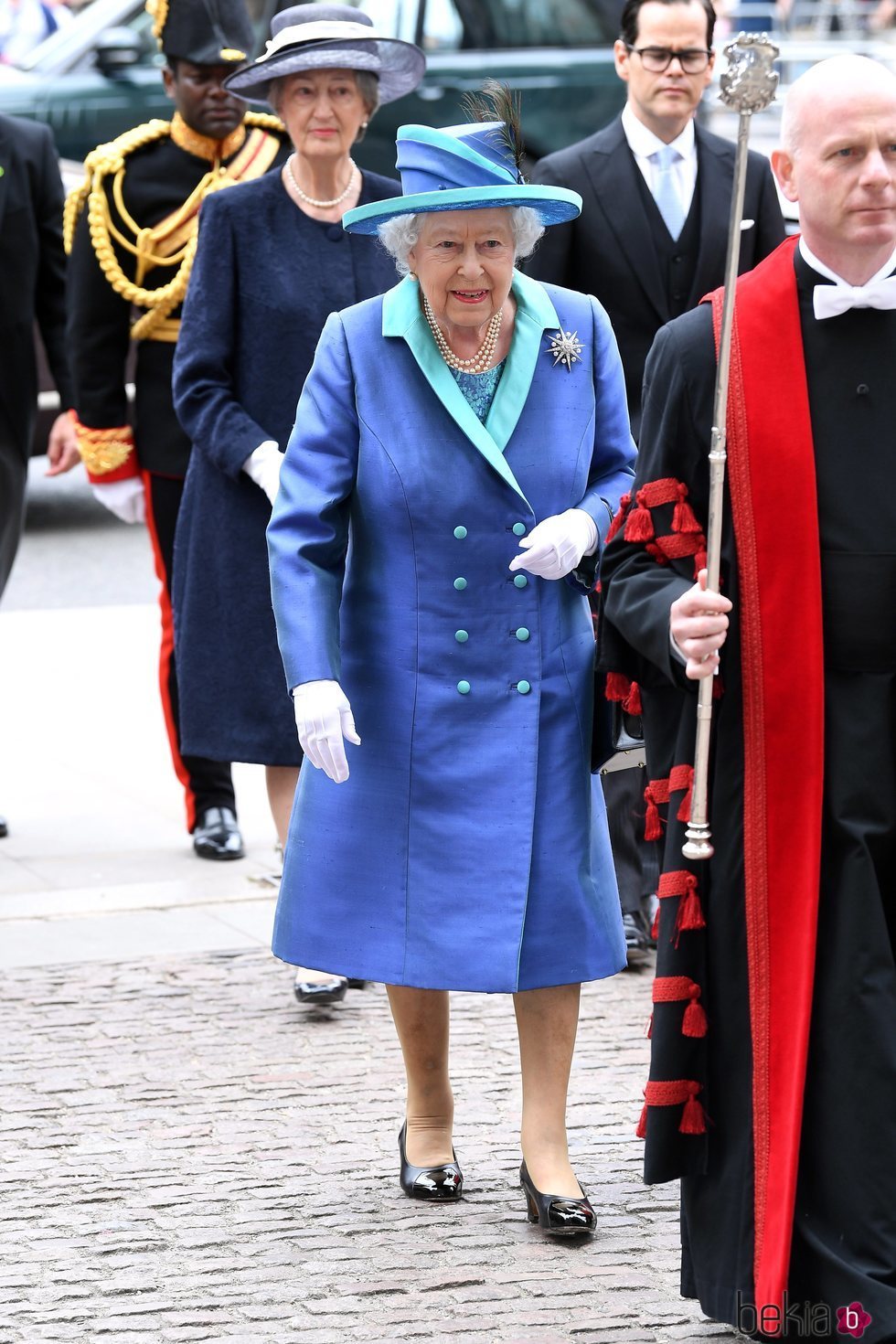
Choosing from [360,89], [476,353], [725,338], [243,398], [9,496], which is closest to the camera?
[725,338]

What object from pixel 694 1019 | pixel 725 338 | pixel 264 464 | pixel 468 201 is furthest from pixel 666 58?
pixel 694 1019

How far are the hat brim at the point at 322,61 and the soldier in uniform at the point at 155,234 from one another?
0.62 meters

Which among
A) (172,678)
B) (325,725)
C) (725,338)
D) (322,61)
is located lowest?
(172,678)

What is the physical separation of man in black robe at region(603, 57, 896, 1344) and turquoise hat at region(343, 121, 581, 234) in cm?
56

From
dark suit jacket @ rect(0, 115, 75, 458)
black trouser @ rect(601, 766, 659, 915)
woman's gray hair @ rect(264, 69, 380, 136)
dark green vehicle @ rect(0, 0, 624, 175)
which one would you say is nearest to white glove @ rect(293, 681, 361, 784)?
black trouser @ rect(601, 766, 659, 915)

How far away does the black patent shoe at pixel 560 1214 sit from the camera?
4.12 m

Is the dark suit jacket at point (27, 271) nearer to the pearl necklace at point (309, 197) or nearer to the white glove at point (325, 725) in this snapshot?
the pearl necklace at point (309, 197)

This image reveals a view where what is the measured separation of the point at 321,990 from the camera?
544cm

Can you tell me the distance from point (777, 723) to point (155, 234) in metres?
3.29

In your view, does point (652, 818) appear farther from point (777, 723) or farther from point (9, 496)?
point (9, 496)

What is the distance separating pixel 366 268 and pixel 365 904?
197cm

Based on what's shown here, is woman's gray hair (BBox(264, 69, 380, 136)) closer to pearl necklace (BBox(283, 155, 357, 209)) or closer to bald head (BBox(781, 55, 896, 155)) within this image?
pearl necklace (BBox(283, 155, 357, 209))

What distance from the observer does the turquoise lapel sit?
161 inches

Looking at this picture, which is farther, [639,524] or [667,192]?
[667,192]
